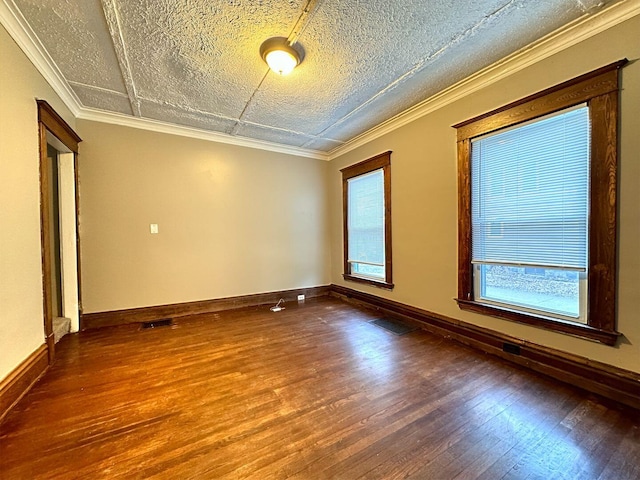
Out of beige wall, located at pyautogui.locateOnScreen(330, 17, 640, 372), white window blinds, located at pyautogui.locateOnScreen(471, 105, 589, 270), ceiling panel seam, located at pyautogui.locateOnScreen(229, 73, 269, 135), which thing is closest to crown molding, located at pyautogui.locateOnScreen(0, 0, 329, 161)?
ceiling panel seam, located at pyautogui.locateOnScreen(229, 73, 269, 135)

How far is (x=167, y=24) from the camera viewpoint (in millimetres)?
1898

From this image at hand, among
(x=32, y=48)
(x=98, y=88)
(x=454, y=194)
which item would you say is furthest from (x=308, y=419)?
(x=98, y=88)

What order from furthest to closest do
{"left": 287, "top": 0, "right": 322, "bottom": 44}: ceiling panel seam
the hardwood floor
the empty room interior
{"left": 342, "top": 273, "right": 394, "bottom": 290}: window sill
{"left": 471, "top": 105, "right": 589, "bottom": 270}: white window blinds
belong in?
{"left": 342, "top": 273, "right": 394, "bottom": 290}: window sill < {"left": 471, "top": 105, "right": 589, "bottom": 270}: white window blinds < {"left": 287, "top": 0, "right": 322, "bottom": 44}: ceiling panel seam < the empty room interior < the hardwood floor

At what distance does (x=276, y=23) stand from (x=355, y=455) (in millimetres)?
2832

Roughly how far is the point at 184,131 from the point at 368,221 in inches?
122

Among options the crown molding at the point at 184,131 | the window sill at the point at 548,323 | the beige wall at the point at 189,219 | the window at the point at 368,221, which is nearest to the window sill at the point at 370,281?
the window at the point at 368,221

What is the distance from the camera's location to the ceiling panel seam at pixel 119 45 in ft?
5.78

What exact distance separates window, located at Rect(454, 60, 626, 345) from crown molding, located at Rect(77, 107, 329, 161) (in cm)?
275

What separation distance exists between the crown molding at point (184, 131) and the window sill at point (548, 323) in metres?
3.55

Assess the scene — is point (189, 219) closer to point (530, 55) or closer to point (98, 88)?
point (98, 88)

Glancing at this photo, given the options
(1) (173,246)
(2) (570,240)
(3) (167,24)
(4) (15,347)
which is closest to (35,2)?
(3) (167,24)

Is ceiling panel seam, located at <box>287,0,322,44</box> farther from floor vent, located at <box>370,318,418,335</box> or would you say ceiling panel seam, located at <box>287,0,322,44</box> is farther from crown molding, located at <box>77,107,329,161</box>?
floor vent, located at <box>370,318,418,335</box>

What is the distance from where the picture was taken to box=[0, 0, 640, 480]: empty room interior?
1512 millimetres

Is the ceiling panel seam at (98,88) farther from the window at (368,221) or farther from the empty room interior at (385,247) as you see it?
the window at (368,221)
